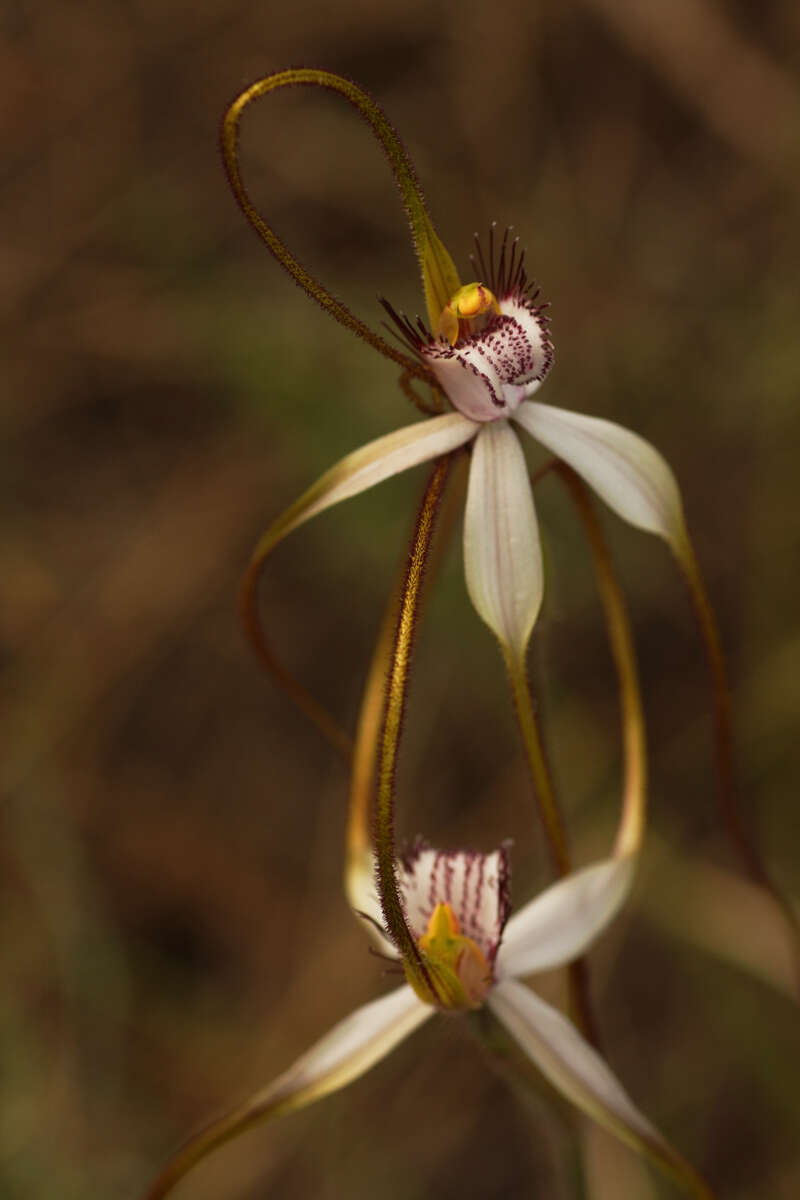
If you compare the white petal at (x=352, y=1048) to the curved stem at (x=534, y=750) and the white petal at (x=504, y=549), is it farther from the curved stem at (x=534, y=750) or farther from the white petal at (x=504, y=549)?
the white petal at (x=504, y=549)

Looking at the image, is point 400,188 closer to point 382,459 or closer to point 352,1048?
point 382,459

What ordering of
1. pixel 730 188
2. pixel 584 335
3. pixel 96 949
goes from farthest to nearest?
pixel 730 188 → pixel 584 335 → pixel 96 949

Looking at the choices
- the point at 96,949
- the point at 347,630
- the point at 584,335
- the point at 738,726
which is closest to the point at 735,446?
the point at 584,335

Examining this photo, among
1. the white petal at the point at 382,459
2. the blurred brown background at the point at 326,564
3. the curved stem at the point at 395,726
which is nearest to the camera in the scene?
the curved stem at the point at 395,726

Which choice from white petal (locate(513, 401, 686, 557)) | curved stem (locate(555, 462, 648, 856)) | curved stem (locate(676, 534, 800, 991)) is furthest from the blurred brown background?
white petal (locate(513, 401, 686, 557))

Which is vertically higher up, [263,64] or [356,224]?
[263,64]

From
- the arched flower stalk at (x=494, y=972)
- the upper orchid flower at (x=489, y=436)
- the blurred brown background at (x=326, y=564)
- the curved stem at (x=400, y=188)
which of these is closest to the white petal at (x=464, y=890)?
the arched flower stalk at (x=494, y=972)

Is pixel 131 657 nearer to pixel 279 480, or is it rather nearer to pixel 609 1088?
pixel 279 480
